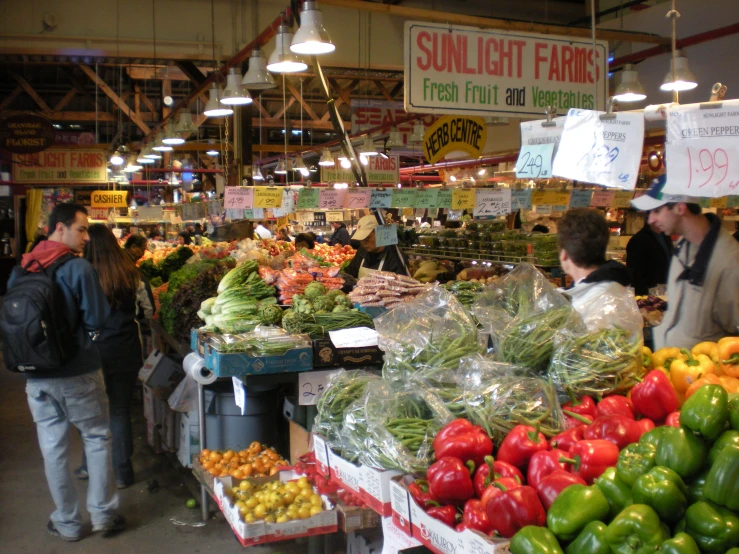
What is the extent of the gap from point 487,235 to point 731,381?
6.30 metres

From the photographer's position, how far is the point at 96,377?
14.7 feet

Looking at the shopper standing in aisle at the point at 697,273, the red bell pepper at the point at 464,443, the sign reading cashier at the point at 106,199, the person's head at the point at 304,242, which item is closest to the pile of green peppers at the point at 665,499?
the red bell pepper at the point at 464,443

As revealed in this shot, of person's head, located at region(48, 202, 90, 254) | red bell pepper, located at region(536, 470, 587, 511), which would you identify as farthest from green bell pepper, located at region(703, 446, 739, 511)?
person's head, located at region(48, 202, 90, 254)

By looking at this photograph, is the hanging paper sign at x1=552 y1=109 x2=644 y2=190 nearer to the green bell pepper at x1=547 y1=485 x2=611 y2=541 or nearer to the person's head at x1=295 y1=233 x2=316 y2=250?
the green bell pepper at x1=547 y1=485 x2=611 y2=541

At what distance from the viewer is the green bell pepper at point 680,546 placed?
1.59 metres

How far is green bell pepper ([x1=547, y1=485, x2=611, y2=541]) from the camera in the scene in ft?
5.98

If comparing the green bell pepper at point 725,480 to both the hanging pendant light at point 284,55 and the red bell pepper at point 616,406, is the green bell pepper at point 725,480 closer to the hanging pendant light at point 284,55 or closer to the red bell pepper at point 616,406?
the red bell pepper at point 616,406

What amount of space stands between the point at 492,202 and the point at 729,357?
4.50 meters

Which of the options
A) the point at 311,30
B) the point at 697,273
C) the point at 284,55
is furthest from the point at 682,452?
the point at 284,55

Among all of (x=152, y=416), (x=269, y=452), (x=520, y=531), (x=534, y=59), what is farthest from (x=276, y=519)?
(x=534, y=59)

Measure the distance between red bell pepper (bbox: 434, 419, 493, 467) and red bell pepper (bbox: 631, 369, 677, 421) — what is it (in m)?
0.53

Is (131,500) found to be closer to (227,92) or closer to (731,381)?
(227,92)

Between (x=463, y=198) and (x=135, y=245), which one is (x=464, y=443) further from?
(x=135, y=245)

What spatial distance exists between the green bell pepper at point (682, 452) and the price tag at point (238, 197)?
5321mm
